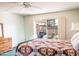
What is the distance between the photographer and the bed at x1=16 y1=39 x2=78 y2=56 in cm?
133

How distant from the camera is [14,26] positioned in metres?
1.38

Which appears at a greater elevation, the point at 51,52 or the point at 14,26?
the point at 14,26

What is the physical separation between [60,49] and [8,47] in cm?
63

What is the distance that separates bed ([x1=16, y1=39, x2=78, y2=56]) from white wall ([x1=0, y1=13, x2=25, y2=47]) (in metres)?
0.09

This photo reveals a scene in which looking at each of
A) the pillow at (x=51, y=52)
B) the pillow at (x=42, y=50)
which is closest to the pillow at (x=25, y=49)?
the pillow at (x=42, y=50)

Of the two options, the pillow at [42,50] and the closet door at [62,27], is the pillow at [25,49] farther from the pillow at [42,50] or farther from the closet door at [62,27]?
the closet door at [62,27]

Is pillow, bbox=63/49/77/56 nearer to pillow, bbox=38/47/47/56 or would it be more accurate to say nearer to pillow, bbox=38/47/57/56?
pillow, bbox=38/47/57/56

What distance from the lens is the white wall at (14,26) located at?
1.33m

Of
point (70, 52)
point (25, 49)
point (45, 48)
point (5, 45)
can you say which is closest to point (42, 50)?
point (45, 48)

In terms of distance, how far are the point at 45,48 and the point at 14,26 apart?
0.47 metres

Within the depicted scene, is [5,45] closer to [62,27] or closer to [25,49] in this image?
[25,49]

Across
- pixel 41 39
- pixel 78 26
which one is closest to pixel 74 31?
pixel 78 26

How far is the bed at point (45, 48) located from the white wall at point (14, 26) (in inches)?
3.5

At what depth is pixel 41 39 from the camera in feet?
4.55
